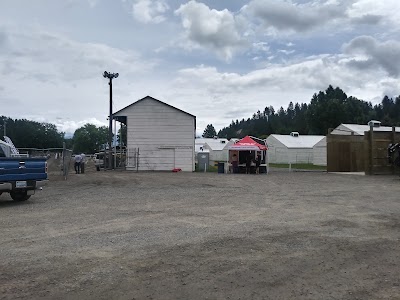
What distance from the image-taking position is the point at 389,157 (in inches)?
1114

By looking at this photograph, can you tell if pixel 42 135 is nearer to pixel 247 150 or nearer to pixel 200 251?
pixel 247 150

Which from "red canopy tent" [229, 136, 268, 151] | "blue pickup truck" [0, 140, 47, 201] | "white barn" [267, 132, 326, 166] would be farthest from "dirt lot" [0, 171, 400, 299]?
"white barn" [267, 132, 326, 166]

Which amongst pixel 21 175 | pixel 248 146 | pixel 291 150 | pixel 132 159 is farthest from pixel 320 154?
pixel 21 175

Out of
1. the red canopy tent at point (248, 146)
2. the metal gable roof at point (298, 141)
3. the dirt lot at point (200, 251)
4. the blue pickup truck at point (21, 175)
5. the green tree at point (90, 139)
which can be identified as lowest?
the dirt lot at point (200, 251)

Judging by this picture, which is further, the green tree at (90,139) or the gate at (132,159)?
the green tree at (90,139)

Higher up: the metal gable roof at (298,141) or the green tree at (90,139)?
the green tree at (90,139)

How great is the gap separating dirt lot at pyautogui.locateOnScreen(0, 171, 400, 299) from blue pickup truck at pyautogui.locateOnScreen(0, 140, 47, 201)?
79cm

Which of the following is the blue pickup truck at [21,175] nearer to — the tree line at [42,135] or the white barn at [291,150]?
the white barn at [291,150]

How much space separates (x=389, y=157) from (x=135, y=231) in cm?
2445

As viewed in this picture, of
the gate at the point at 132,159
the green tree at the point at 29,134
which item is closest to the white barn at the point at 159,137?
the gate at the point at 132,159

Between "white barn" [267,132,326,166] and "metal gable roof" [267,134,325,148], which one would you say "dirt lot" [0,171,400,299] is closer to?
"white barn" [267,132,326,166]

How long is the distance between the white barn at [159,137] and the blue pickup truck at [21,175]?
70.6ft

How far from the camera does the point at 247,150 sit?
104ft

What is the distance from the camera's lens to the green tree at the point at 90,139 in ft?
455
